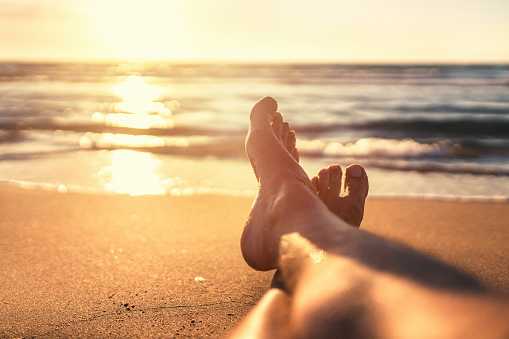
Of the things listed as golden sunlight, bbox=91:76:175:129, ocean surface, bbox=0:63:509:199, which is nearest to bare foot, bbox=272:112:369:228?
ocean surface, bbox=0:63:509:199

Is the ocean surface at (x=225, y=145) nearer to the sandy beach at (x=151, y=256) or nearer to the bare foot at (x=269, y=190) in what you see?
the sandy beach at (x=151, y=256)

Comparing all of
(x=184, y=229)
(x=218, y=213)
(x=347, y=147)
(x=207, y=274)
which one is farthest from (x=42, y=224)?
(x=347, y=147)

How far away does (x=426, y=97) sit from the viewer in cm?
1145

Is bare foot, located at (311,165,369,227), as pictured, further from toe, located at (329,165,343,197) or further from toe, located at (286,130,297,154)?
toe, located at (286,130,297,154)

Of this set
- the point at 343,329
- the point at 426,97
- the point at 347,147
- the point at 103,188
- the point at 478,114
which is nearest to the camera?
the point at 343,329

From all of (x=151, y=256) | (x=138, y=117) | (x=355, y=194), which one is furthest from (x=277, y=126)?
(x=138, y=117)

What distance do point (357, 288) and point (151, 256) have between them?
3.83ft

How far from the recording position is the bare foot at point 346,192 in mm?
1985

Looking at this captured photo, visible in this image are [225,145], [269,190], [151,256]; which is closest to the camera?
[269,190]

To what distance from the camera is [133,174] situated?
12.3ft

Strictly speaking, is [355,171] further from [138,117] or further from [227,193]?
[138,117]

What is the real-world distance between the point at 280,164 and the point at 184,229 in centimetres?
63

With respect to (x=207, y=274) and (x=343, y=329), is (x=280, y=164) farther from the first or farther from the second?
(x=343, y=329)

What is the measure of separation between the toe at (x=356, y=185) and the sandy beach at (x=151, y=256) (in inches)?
13.8
